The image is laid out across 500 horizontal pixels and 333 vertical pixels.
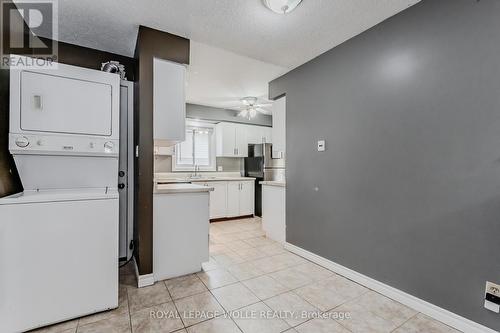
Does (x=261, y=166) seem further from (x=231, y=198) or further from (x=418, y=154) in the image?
(x=418, y=154)

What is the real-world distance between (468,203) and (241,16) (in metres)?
2.31

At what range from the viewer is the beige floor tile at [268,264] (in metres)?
2.55

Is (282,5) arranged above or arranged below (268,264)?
above

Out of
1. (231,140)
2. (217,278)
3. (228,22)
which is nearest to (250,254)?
(217,278)

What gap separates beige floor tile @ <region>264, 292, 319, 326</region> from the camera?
1.72 meters

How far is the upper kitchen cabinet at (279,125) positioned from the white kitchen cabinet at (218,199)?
1.67 m

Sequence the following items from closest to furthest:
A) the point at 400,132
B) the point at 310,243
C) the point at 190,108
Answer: the point at 400,132 → the point at 310,243 → the point at 190,108

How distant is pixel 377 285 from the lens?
2096 mm

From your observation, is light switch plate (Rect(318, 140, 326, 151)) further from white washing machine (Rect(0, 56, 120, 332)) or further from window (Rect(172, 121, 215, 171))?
window (Rect(172, 121, 215, 171))

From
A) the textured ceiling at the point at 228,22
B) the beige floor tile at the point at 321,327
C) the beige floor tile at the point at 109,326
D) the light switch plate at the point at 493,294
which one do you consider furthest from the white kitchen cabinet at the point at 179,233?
the light switch plate at the point at 493,294

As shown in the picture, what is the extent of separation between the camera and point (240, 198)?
5.00m

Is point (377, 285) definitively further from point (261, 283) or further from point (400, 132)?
A: point (400, 132)

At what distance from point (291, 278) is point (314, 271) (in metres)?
0.33

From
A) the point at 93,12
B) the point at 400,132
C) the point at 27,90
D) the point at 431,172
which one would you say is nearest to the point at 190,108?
the point at 93,12
